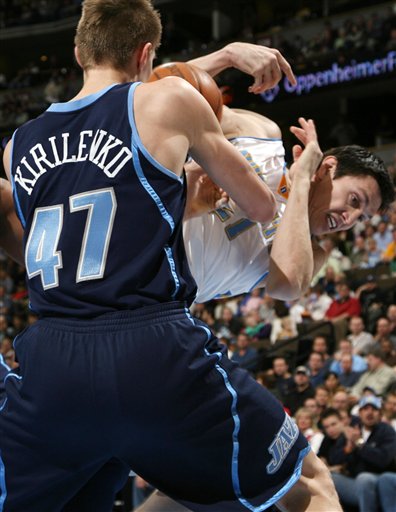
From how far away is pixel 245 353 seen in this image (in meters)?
11.6

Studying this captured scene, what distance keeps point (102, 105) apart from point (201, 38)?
1023 inches

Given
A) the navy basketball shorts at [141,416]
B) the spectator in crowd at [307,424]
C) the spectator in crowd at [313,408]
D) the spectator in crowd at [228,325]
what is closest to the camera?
the navy basketball shorts at [141,416]

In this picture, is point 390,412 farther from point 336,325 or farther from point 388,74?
point 388,74

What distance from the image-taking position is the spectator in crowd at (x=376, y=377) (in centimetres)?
920

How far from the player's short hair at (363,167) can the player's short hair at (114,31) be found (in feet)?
4.65

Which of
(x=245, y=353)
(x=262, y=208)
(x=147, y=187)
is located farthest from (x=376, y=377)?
(x=147, y=187)

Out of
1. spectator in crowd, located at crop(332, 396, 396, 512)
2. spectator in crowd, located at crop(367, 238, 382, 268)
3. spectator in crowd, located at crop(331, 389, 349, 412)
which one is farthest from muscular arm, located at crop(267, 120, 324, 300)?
spectator in crowd, located at crop(367, 238, 382, 268)

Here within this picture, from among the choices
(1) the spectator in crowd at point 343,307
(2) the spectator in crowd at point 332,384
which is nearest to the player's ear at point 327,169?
(2) the spectator in crowd at point 332,384

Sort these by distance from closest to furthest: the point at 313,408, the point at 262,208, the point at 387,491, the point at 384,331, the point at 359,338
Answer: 1. the point at 262,208
2. the point at 387,491
3. the point at 313,408
4. the point at 384,331
5. the point at 359,338

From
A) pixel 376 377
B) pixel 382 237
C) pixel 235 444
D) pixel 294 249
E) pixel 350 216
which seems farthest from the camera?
pixel 382 237

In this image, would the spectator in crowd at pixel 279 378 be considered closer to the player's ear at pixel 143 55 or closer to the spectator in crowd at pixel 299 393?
→ the spectator in crowd at pixel 299 393

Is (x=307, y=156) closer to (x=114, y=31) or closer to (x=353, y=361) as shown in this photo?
(x=114, y=31)

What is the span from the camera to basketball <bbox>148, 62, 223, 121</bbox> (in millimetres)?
3412

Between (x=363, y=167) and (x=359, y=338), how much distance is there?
22.2ft
